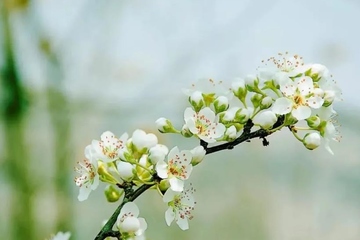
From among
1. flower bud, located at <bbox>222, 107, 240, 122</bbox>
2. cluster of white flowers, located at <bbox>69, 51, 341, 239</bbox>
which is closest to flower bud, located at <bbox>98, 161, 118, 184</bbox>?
cluster of white flowers, located at <bbox>69, 51, 341, 239</bbox>

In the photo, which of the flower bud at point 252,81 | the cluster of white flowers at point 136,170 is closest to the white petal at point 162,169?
the cluster of white flowers at point 136,170

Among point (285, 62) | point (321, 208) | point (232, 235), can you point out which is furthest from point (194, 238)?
point (285, 62)

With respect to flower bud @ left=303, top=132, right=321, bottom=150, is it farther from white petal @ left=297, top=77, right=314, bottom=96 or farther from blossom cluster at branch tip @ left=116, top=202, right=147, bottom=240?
blossom cluster at branch tip @ left=116, top=202, right=147, bottom=240

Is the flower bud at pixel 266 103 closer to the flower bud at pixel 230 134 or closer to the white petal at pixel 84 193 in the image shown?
the flower bud at pixel 230 134

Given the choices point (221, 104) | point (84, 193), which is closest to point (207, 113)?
point (221, 104)

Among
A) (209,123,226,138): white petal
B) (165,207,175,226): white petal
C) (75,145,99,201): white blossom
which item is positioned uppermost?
(209,123,226,138): white petal

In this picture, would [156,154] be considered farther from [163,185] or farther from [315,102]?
[315,102]

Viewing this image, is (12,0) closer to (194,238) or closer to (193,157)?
(194,238)

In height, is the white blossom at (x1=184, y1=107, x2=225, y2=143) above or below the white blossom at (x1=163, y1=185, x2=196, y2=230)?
above
